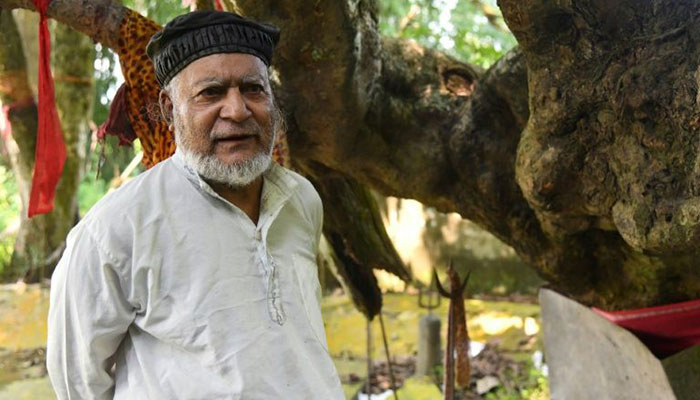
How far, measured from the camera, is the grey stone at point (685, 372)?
354cm

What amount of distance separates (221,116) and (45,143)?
153 centimetres

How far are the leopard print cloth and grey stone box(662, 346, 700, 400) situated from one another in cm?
227

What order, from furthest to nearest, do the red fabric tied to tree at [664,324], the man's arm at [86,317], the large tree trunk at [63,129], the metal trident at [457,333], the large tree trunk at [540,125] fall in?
the large tree trunk at [63,129] → the metal trident at [457,333] → the red fabric tied to tree at [664,324] → the large tree trunk at [540,125] → the man's arm at [86,317]

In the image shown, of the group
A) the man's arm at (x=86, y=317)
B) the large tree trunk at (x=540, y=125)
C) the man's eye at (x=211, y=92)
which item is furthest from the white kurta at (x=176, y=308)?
the large tree trunk at (x=540, y=125)

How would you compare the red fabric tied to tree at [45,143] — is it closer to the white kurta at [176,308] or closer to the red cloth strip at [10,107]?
the white kurta at [176,308]

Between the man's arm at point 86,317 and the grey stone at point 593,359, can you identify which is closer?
the man's arm at point 86,317

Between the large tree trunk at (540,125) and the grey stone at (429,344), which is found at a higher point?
the large tree trunk at (540,125)

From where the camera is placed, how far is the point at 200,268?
1925 millimetres

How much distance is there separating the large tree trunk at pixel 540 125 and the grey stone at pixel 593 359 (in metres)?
0.22

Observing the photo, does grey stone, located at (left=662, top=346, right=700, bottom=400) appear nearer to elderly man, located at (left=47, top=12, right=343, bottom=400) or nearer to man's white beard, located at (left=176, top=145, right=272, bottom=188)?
elderly man, located at (left=47, top=12, right=343, bottom=400)

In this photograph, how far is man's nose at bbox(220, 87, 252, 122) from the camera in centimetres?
202

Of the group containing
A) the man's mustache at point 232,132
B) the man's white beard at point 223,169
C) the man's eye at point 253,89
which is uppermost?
the man's eye at point 253,89

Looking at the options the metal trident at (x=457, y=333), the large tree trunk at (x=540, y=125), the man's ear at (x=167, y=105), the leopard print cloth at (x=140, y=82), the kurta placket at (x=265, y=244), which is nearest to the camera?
the kurta placket at (x=265, y=244)

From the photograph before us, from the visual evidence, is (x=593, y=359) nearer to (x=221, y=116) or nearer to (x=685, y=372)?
(x=685, y=372)
